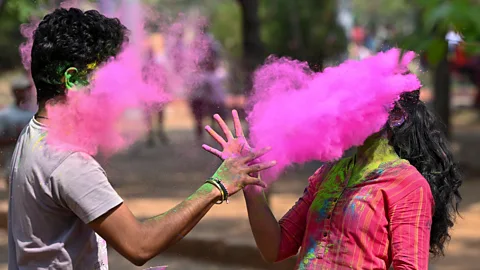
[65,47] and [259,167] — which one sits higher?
[65,47]

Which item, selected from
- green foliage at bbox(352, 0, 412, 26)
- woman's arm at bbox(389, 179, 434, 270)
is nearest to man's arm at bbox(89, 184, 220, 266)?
woman's arm at bbox(389, 179, 434, 270)

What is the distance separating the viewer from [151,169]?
12.4 m

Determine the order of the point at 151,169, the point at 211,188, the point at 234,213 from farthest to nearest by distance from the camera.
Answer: the point at 151,169
the point at 234,213
the point at 211,188

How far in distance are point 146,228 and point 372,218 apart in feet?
2.48

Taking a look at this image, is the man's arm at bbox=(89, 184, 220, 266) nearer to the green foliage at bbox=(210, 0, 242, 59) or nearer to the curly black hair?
the curly black hair

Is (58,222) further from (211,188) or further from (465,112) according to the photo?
(465,112)

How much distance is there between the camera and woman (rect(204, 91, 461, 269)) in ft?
7.98

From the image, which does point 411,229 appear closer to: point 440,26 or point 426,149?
point 426,149

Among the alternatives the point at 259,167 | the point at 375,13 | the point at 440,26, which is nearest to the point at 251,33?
the point at 259,167

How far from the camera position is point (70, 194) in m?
2.18

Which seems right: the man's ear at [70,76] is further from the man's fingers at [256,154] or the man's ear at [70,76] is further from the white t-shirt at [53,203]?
the man's fingers at [256,154]

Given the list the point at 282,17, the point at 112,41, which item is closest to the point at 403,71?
the point at 112,41

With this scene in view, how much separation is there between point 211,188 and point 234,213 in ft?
19.3

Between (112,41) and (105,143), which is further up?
(112,41)
